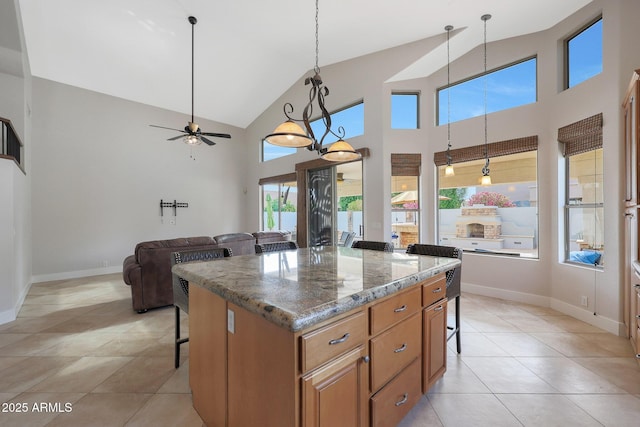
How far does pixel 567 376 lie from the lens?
2287mm

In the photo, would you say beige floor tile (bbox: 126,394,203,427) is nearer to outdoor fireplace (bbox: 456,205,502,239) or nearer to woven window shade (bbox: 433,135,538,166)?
outdoor fireplace (bbox: 456,205,502,239)

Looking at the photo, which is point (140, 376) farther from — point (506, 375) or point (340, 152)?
point (506, 375)

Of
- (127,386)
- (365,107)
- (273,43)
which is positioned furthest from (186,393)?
(273,43)

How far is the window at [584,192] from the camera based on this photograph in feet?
10.9

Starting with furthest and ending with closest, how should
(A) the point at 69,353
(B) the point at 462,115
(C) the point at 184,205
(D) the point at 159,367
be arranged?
1. (C) the point at 184,205
2. (B) the point at 462,115
3. (A) the point at 69,353
4. (D) the point at 159,367

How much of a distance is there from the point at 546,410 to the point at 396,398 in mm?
1189

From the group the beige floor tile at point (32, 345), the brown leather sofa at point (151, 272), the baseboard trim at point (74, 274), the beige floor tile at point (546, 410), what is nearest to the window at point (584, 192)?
the beige floor tile at point (546, 410)

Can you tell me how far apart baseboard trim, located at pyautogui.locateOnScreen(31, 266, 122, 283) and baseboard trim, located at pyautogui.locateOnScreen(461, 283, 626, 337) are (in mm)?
7121

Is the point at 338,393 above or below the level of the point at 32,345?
above

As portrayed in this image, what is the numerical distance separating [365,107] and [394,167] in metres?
1.26

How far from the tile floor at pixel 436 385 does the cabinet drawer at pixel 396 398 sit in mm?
261

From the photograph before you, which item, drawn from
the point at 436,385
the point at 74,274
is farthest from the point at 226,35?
the point at 436,385

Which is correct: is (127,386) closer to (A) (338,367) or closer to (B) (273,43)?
(A) (338,367)

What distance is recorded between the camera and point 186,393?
2.08 metres
